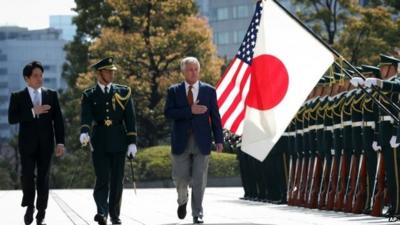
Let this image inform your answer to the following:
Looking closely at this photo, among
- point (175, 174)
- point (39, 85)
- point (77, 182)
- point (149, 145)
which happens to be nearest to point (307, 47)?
point (175, 174)

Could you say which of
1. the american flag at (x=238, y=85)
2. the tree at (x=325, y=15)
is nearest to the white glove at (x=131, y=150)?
the american flag at (x=238, y=85)

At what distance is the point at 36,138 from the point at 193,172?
6.01 feet

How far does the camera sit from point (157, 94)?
161 feet

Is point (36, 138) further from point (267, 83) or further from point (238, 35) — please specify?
point (238, 35)

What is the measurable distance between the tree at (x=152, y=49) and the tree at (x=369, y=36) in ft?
20.2

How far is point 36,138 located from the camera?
566 inches

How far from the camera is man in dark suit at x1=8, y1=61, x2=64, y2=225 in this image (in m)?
14.4

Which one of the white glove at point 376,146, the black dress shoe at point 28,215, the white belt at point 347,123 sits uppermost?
the white belt at point 347,123

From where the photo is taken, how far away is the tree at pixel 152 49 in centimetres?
4816

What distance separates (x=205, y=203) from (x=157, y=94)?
90.8 feet

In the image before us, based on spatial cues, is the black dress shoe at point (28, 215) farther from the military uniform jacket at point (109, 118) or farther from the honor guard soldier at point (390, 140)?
the honor guard soldier at point (390, 140)

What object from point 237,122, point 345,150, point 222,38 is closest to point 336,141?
point 345,150

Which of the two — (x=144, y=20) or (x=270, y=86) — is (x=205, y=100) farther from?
(x=144, y=20)

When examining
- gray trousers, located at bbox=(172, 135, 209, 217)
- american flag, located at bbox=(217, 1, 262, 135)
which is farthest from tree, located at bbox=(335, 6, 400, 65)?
gray trousers, located at bbox=(172, 135, 209, 217)
